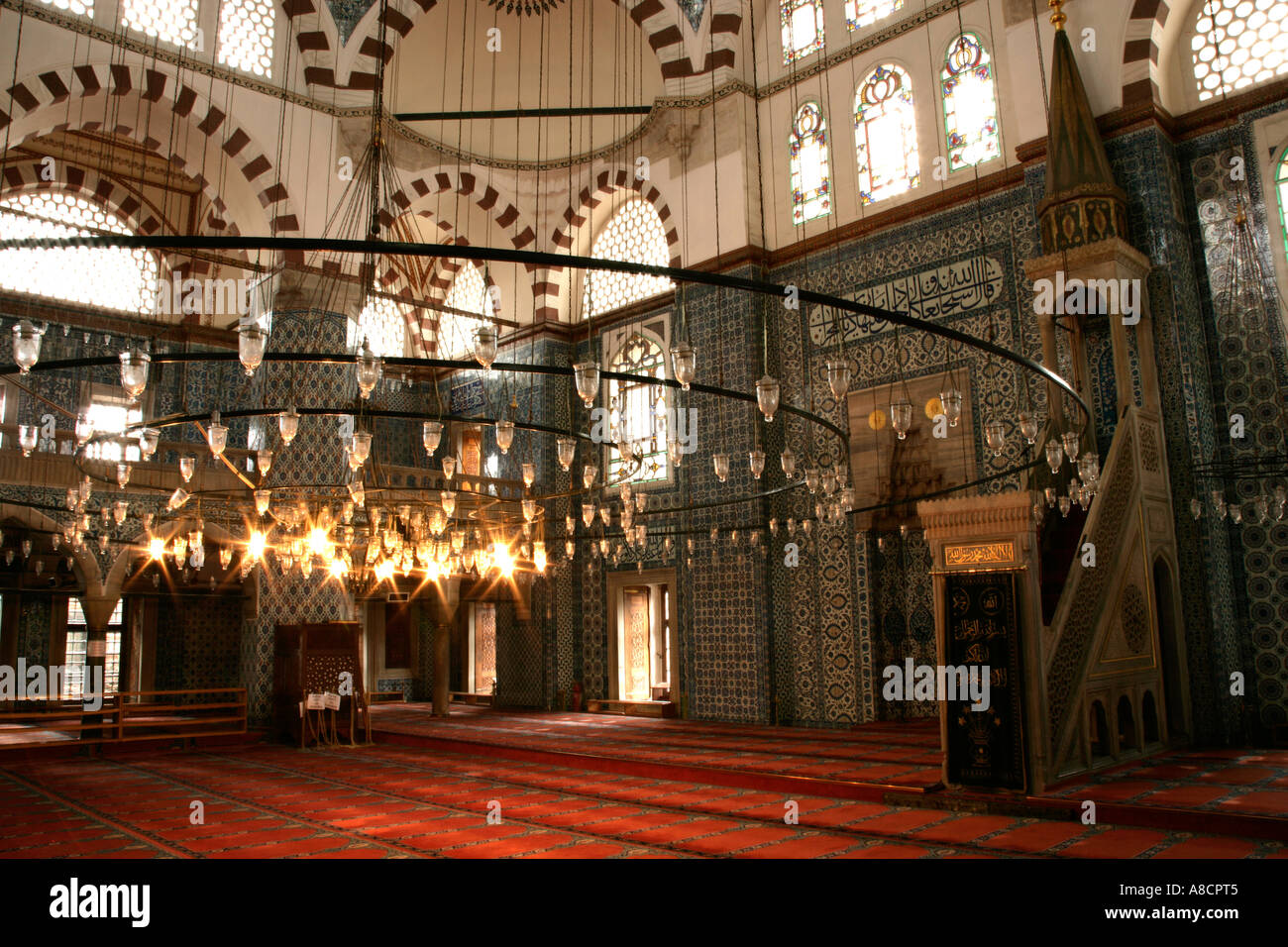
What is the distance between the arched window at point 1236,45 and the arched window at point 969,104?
4.82 ft

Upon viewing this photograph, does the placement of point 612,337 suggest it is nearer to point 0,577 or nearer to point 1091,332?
point 1091,332

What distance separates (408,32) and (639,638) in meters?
6.75

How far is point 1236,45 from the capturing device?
680cm

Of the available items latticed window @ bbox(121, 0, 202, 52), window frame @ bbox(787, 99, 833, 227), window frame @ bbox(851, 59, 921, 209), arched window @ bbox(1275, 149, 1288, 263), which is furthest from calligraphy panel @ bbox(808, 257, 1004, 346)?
latticed window @ bbox(121, 0, 202, 52)

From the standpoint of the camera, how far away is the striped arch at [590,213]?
32.2ft

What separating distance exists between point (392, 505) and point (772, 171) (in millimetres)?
5184

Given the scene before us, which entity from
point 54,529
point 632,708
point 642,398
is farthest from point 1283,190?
point 54,529

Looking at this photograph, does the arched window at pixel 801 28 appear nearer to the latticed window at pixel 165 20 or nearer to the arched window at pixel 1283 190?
the arched window at pixel 1283 190

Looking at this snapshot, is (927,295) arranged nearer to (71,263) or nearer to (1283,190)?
(1283,190)

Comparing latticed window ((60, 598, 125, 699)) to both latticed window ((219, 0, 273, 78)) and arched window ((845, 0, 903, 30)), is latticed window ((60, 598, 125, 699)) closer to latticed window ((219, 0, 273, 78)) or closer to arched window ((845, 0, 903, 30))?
latticed window ((219, 0, 273, 78))

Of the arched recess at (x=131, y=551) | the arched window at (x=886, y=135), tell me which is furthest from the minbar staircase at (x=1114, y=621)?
the arched recess at (x=131, y=551)

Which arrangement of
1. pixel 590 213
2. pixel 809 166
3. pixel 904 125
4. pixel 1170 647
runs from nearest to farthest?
pixel 1170 647 < pixel 904 125 < pixel 809 166 < pixel 590 213
